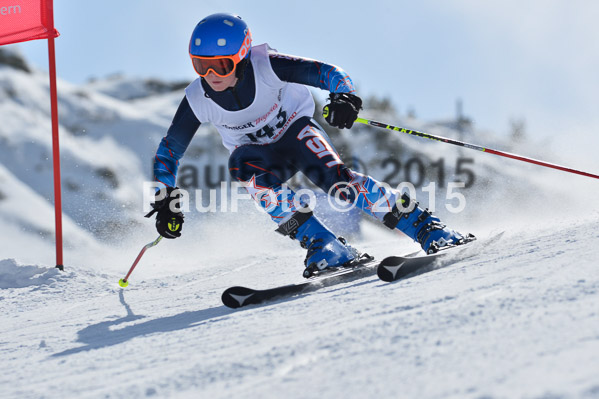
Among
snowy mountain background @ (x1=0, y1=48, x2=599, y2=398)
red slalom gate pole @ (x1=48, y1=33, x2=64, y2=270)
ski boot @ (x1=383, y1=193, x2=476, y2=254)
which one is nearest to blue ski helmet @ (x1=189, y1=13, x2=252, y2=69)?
ski boot @ (x1=383, y1=193, x2=476, y2=254)

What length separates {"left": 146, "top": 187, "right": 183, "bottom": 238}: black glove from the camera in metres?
3.60

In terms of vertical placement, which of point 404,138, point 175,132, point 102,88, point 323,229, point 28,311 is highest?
point 102,88

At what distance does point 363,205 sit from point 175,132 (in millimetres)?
1244

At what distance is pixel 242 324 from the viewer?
2229 mm

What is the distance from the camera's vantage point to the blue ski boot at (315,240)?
3.44 metres

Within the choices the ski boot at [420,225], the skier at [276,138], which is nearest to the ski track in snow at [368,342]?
the ski boot at [420,225]

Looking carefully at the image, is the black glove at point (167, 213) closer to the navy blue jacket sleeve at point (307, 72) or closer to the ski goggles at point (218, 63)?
the ski goggles at point (218, 63)

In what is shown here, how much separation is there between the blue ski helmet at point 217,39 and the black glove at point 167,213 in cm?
82

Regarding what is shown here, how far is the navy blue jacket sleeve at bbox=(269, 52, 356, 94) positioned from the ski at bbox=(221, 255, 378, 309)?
99 cm

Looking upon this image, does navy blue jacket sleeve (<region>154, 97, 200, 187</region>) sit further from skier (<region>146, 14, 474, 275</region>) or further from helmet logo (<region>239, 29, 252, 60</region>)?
helmet logo (<region>239, 29, 252, 60</region>)

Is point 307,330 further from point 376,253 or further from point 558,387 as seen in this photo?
point 376,253

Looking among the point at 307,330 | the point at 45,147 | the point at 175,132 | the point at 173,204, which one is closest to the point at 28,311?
the point at 173,204

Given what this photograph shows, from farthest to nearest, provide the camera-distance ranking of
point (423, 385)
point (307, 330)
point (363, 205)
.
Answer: point (363, 205) < point (307, 330) < point (423, 385)

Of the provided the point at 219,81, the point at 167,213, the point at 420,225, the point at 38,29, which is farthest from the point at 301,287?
the point at 38,29
